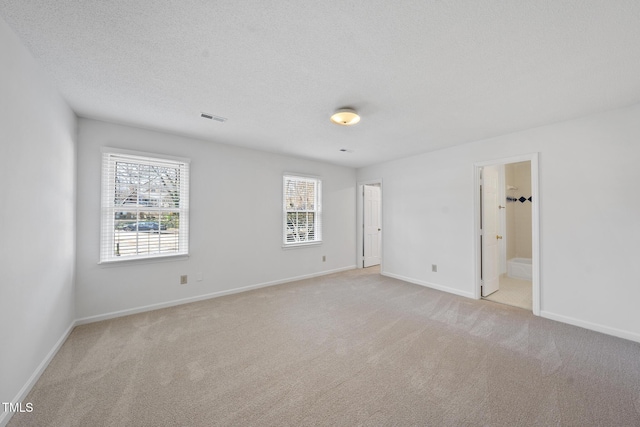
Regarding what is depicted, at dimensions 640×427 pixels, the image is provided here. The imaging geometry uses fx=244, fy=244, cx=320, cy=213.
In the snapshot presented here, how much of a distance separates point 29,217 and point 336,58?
2.68 metres

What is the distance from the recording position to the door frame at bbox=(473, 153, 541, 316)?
3.23m

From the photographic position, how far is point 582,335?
2701mm

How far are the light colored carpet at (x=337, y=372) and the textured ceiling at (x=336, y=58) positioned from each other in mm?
2520

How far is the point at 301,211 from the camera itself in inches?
203

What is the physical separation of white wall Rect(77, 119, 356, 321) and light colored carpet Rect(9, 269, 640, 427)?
1.33ft

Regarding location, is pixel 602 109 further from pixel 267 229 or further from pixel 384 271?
pixel 267 229

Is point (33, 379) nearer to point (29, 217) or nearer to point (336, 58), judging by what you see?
point (29, 217)

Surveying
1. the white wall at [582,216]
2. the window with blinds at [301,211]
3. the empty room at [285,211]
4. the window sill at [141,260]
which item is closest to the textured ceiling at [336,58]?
the empty room at [285,211]

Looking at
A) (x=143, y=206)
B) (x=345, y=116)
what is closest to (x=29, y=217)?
(x=143, y=206)

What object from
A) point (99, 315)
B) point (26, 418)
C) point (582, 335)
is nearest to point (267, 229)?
point (99, 315)

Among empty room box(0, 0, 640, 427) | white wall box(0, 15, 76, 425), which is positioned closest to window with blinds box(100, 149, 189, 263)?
empty room box(0, 0, 640, 427)

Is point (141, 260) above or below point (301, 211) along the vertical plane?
below

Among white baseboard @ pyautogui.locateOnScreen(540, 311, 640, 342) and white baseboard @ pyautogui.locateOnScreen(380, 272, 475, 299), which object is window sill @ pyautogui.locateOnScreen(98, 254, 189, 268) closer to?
white baseboard @ pyautogui.locateOnScreen(380, 272, 475, 299)

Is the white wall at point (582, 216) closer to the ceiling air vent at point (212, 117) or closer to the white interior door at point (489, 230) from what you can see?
the white interior door at point (489, 230)
